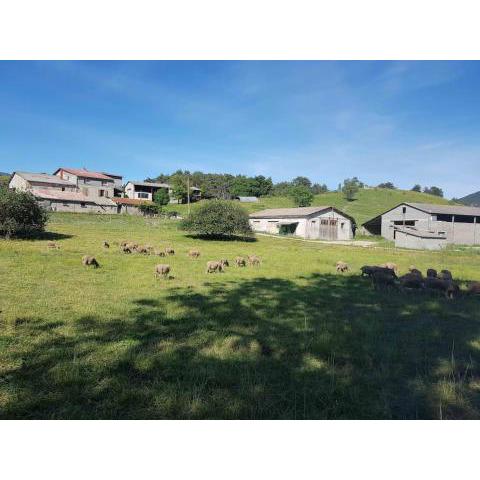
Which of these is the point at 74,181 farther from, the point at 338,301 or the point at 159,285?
the point at 338,301

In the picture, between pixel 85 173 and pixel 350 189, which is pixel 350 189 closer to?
pixel 350 189

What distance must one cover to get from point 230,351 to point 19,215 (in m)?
21.9

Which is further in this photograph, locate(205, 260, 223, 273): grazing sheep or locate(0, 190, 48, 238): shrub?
locate(0, 190, 48, 238): shrub

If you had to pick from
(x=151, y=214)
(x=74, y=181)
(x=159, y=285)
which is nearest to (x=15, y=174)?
(x=74, y=181)

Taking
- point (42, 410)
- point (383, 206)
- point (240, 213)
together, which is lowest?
point (42, 410)

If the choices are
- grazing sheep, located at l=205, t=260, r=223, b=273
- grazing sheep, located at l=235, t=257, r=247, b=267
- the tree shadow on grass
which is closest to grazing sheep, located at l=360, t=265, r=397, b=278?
the tree shadow on grass

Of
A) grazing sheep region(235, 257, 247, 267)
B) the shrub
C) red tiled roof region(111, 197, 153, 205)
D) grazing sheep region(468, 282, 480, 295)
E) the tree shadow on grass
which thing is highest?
red tiled roof region(111, 197, 153, 205)

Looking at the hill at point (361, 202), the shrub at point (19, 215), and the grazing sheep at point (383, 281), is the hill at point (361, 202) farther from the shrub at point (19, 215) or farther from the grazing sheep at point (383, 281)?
the grazing sheep at point (383, 281)

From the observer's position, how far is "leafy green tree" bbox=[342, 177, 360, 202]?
237 feet

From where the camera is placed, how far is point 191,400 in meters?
3.60

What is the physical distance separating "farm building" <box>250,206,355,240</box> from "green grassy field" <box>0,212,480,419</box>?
1259 inches

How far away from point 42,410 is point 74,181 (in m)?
53.1

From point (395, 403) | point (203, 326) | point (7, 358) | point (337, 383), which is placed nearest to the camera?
point (395, 403)

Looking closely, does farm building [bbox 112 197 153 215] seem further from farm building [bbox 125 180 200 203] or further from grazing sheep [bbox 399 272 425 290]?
grazing sheep [bbox 399 272 425 290]
